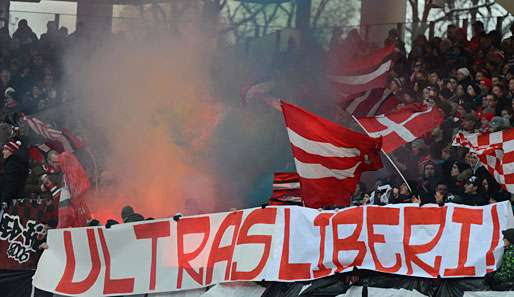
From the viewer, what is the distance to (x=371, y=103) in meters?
15.4

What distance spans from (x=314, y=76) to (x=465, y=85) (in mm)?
2999

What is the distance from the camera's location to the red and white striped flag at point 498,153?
1166 centimetres

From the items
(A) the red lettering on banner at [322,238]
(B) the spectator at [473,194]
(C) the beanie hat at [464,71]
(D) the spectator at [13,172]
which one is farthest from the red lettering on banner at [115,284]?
(C) the beanie hat at [464,71]

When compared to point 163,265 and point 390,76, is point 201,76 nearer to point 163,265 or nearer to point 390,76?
point 390,76

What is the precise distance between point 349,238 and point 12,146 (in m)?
5.17

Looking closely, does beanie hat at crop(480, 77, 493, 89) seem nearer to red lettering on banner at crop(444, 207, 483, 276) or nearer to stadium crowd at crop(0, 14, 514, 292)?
stadium crowd at crop(0, 14, 514, 292)

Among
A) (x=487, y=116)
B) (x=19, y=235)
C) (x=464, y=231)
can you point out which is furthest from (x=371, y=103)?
(x=464, y=231)

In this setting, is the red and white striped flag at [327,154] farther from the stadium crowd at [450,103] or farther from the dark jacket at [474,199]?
the dark jacket at [474,199]

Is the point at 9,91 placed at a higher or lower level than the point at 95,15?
lower

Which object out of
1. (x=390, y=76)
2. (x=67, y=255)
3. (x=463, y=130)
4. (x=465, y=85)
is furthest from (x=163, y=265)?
(x=390, y=76)

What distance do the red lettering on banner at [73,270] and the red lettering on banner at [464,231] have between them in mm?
3282

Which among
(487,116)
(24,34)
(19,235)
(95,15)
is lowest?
(19,235)

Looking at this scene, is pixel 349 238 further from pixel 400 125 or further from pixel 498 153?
pixel 400 125

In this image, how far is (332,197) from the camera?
12.1m
